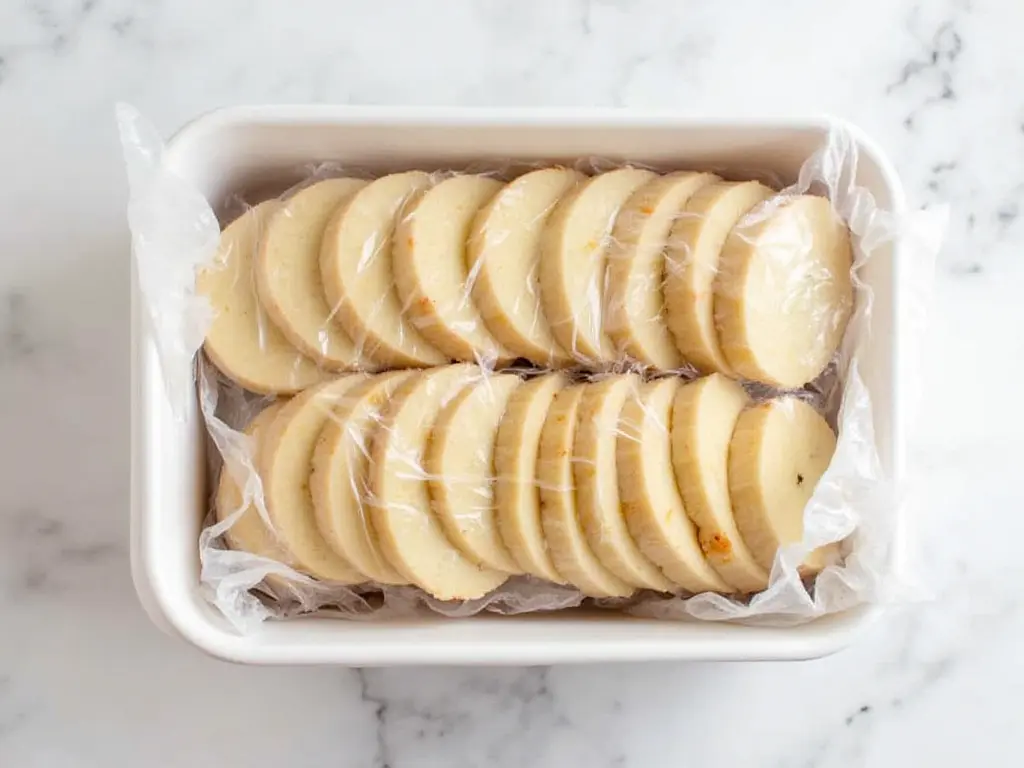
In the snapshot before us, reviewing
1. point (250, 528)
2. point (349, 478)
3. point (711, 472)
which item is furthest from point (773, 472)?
point (250, 528)

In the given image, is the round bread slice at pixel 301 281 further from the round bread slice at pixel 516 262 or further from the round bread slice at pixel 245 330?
the round bread slice at pixel 516 262

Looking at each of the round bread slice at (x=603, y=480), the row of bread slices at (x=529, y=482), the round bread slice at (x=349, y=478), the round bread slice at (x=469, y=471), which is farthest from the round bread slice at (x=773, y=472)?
the round bread slice at (x=349, y=478)

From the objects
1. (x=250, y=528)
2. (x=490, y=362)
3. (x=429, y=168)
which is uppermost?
(x=429, y=168)

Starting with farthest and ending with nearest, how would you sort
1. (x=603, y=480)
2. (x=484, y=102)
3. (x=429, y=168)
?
(x=484, y=102), (x=429, y=168), (x=603, y=480)

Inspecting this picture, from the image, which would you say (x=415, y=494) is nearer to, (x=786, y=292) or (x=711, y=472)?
(x=711, y=472)

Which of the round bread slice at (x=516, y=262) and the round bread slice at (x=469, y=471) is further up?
the round bread slice at (x=516, y=262)

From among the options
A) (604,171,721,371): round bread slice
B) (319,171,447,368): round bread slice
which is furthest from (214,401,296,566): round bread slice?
(604,171,721,371): round bread slice

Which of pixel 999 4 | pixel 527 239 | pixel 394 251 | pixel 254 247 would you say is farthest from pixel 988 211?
pixel 254 247
